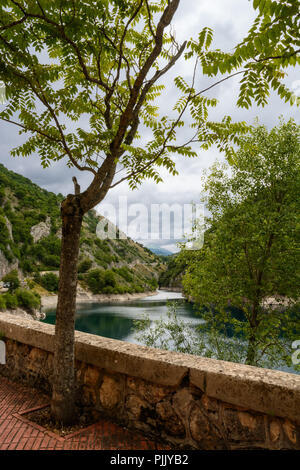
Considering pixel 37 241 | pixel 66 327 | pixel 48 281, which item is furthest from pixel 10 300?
pixel 66 327

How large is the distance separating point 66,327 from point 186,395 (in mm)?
1250

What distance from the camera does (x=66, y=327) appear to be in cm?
290

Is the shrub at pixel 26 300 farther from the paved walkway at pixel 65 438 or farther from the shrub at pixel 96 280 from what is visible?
the paved walkway at pixel 65 438

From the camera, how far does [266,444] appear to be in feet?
6.64

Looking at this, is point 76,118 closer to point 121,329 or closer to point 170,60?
point 170,60

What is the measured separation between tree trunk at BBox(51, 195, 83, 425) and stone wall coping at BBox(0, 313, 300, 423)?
287 millimetres

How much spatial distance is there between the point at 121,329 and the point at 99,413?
1093 inches

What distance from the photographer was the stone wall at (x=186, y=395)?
2014 mm

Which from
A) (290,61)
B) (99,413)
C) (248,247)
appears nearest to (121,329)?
(248,247)

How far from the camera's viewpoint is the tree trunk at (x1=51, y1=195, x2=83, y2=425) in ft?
9.33

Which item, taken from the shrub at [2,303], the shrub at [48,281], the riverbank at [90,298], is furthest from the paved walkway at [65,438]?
the shrub at [48,281]

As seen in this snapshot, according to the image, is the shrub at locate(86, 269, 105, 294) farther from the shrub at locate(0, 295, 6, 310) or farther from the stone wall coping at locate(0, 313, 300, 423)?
the stone wall coping at locate(0, 313, 300, 423)

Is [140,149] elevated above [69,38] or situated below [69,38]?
below

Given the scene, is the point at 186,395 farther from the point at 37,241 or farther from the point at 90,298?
the point at 37,241
